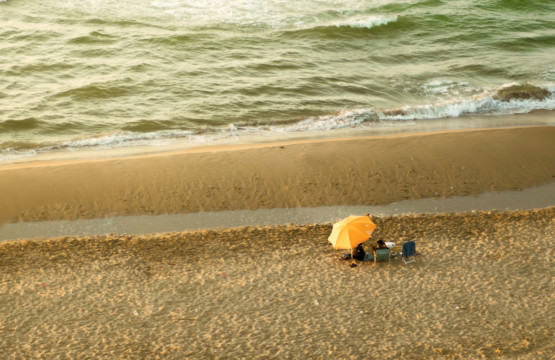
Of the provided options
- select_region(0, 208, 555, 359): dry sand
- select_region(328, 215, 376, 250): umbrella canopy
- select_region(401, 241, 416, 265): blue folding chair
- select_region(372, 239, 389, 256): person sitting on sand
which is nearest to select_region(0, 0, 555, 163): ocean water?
select_region(0, 208, 555, 359): dry sand

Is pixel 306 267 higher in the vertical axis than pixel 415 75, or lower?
lower

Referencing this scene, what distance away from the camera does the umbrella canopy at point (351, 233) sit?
1127 cm

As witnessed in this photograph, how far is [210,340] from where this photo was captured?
30.9 ft

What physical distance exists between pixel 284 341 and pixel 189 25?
19212mm

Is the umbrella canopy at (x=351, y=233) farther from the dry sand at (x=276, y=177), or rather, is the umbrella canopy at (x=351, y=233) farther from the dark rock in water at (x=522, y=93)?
the dark rock in water at (x=522, y=93)

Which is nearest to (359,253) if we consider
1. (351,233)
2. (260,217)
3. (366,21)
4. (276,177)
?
(351,233)

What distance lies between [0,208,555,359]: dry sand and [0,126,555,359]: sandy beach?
0.03m

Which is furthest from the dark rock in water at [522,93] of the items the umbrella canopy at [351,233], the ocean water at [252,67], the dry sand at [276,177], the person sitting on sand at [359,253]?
the person sitting on sand at [359,253]

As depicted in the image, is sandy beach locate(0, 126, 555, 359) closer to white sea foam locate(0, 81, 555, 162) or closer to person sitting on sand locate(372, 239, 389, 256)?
person sitting on sand locate(372, 239, 389, 256)

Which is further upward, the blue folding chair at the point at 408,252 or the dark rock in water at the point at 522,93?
the dark rock in water at the point at 522,93

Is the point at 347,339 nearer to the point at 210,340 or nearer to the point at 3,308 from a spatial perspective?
the point at 210,340

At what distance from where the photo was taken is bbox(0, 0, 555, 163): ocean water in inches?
706

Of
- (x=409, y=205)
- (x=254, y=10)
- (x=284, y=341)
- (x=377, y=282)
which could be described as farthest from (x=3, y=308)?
(x=254, y=10)

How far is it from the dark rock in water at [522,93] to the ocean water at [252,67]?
6 centimetres
